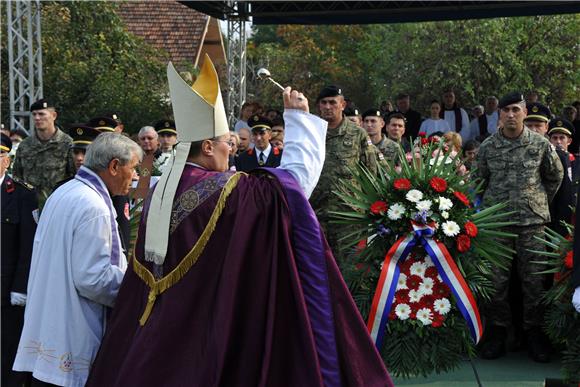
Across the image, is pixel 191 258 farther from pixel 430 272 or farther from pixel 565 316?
pixel 565 316

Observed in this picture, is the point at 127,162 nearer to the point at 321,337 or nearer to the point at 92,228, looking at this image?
the point at 92,228

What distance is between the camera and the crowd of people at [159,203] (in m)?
3.96

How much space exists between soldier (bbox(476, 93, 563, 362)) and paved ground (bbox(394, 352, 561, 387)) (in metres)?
0.12

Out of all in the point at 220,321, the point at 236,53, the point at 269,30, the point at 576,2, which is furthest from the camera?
the point at 269,30

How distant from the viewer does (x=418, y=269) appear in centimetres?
596

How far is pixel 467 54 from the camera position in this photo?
23.9 metres

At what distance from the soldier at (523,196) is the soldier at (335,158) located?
113 cm

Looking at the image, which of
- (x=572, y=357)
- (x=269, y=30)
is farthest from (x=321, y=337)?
(x=269, y=30)

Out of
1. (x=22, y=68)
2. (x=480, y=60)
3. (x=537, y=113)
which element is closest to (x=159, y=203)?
(x=537, y=113)

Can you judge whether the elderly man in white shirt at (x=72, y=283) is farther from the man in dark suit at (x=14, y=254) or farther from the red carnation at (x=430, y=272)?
the red carnation at (x=430, y=272)

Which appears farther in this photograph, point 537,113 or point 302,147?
point 537,113

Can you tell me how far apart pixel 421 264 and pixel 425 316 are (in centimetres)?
36

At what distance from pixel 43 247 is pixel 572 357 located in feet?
11.2

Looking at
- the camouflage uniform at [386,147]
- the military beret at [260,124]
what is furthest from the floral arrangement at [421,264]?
the military beret at [260,124]
